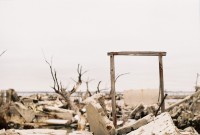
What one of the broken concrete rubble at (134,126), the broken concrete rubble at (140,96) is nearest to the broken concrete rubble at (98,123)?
the broken concrete rubble at (134,126)

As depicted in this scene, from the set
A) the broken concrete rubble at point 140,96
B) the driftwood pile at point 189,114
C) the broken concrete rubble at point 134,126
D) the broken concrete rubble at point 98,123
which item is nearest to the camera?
the broken concrete rubble at point 98,123

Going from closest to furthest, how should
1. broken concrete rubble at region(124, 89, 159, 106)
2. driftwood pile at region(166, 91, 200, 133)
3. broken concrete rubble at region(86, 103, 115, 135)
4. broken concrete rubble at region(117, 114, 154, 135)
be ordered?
broken concrete rubble at region(86, 103, 115, 135) → broken concrete rubble at region(117, 114, 154, 135) → driftwood pile at region(166, 91, 200, 133) → broken concrete rubble at region(124, 89, 159, 106)

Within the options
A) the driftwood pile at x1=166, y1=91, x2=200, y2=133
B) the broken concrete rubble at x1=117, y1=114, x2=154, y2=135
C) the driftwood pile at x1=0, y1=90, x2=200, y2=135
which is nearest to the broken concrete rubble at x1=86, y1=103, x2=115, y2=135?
the driftwood pile at x1=0, y1=90, x2=200, y2=135

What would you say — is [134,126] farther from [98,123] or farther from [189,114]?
[189,114]

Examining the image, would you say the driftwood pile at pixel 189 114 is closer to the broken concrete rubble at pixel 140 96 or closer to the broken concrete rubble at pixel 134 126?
the broken concrete rubble at pixel 134 126

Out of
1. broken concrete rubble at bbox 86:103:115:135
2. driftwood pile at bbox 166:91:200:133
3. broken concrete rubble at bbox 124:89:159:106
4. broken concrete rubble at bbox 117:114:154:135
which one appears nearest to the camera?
broken concrete rubble at bbox 86:103:115:135

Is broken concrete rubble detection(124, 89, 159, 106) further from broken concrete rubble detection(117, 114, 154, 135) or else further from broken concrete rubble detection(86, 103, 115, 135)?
broken concrete rubble detection(86, 103, 115, 135)

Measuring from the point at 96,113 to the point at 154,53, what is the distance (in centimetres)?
250

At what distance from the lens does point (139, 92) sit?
30.9m

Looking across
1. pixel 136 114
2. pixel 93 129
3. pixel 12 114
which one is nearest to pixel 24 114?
pixel 12 114

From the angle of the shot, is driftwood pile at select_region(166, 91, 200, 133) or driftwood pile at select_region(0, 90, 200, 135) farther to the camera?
driftwood pile at select_region(166, 91, 200, 133)

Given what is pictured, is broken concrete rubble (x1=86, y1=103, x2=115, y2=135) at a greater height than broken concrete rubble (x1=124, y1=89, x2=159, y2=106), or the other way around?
broken concrete rubble (x1=86, y1=103, x2=115, y2=135)

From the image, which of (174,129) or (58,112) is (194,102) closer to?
(58,112)

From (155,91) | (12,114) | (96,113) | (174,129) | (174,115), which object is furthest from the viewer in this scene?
(155,91)
